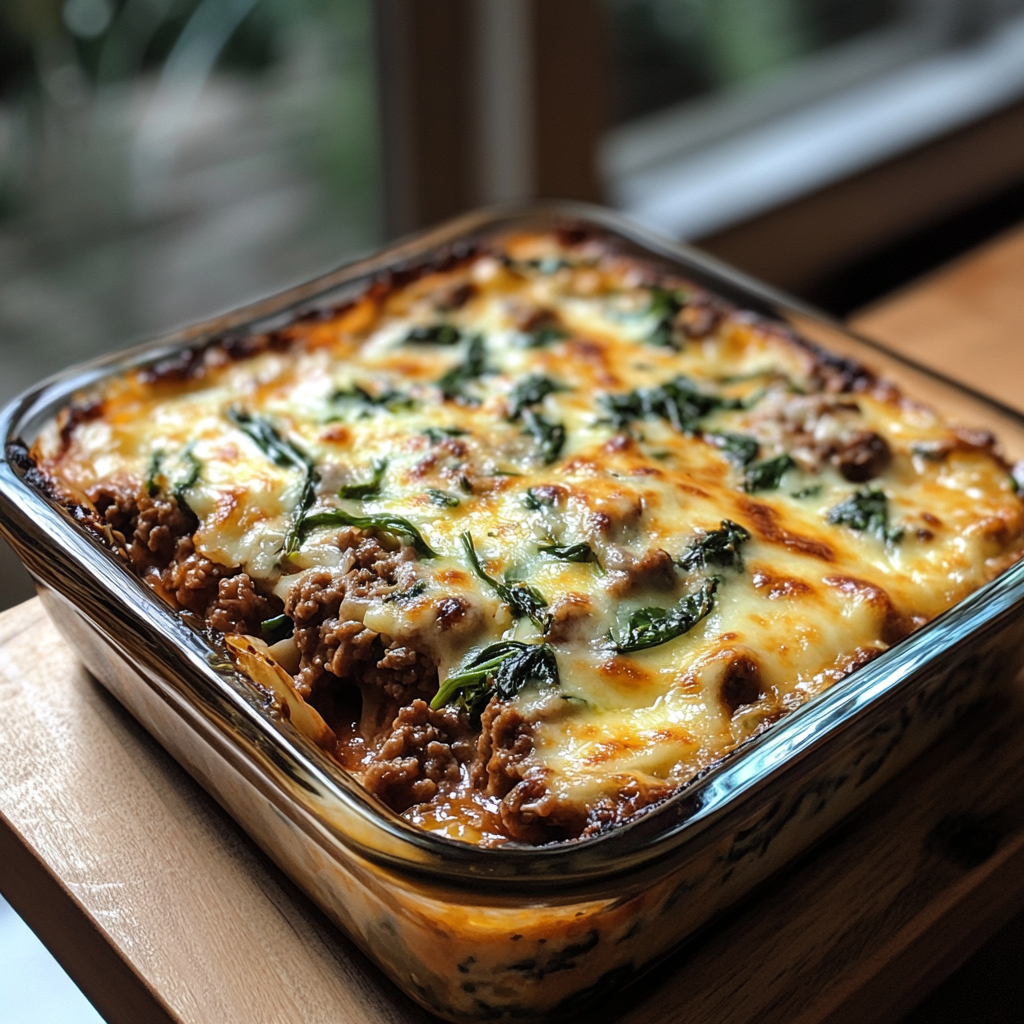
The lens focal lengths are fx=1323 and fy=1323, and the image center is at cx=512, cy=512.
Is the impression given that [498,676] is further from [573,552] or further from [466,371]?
[466,371]

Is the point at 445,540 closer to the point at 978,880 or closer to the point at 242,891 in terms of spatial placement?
the point at 242,891

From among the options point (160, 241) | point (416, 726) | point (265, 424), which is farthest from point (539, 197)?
point (416, 726)

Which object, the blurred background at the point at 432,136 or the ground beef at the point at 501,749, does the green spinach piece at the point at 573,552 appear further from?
the blurred background at the point at 432,136

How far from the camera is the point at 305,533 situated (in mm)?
1156

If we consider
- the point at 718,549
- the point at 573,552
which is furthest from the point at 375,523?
the point at 718,549

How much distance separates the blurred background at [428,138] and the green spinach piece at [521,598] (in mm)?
596

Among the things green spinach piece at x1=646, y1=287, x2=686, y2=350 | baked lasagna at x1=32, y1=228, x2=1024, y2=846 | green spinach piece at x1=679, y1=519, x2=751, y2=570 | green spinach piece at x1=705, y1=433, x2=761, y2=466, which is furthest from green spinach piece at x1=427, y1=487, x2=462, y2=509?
green spinach piece at x1=646, y1=287, x2=686, y2=350

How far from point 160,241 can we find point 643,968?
1829 millimetres

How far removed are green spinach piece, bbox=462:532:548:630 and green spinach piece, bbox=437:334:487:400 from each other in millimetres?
354

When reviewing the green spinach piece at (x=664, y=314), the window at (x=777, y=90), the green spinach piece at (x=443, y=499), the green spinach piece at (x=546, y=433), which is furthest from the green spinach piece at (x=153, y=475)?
the window at (x=777, y=90)

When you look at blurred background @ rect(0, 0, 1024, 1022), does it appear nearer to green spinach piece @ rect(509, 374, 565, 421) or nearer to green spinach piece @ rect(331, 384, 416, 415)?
green spinach piece @ rect(331, 384, 416, 415)

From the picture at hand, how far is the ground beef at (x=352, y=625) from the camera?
104 centimetres

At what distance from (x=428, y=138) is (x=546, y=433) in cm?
133

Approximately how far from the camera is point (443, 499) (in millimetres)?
1187
